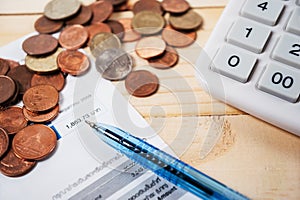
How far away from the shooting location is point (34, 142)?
19.3 inches

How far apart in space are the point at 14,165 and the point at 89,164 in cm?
8

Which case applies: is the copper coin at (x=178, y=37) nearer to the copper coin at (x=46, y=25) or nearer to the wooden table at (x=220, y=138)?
the wooden table at (x=220, y=138)

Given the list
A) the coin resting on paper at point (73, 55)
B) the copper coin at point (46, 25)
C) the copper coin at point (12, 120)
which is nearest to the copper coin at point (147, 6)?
the coin resting on paper at point (73, 55)

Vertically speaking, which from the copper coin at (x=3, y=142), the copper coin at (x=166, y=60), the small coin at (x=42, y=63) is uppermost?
the copper coin at (x=166, y=60)

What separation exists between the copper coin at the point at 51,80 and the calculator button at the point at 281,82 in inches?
9.2

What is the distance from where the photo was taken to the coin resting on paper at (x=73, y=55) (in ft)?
1.65

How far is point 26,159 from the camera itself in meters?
0.48

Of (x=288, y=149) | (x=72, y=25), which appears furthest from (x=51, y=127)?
(x=288, y=149)

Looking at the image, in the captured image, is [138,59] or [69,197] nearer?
[69,197]

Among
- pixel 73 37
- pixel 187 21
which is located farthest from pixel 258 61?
pixel 73 37

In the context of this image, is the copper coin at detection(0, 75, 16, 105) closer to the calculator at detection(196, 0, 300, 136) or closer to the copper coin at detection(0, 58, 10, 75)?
the copper coin at detection(0, 58, 10, 75)

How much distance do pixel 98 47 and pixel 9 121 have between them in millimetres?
145

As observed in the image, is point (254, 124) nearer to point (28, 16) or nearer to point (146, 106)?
point (146, 106)

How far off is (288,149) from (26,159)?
28 centimetres
